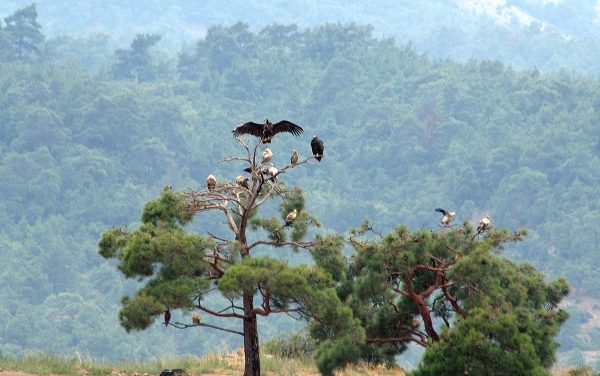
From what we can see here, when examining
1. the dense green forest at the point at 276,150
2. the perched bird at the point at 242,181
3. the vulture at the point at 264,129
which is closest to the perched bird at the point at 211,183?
the perched bird at the point at 242,181

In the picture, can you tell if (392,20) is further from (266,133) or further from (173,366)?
(266,133)

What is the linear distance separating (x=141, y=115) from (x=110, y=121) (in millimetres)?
2306

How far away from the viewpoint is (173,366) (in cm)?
2216

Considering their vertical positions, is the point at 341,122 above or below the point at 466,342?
above

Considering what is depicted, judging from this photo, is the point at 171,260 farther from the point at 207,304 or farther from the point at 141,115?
the point at 141,115

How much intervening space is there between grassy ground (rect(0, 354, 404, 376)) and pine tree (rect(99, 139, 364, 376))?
2.01 m

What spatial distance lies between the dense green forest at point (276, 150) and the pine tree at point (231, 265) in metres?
53.8

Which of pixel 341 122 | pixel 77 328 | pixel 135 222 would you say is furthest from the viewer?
pixel 341 122

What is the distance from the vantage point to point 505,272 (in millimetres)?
20531

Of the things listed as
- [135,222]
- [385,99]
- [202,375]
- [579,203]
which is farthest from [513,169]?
[202,375]

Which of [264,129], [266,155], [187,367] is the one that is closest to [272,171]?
[266,155]

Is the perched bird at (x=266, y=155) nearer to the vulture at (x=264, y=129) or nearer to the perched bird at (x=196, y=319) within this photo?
the vulture at (x=264, y=129)

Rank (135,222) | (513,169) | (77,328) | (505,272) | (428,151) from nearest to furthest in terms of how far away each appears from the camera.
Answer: (505,272) → (77,328) → (135,222) → (513,169) → (428,151)

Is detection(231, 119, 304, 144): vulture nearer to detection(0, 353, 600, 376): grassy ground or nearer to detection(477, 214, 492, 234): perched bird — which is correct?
detection(477, 214, 492, 234): perched bird
